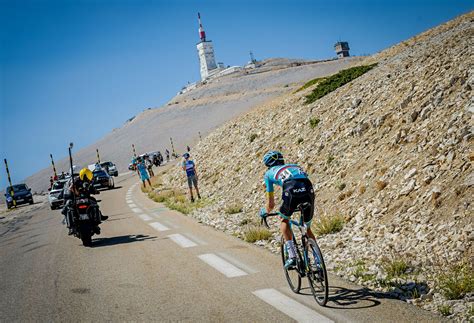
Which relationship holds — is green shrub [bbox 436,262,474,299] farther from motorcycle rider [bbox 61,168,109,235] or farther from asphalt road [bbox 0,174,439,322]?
motorcycle rider [bbox 61,168,109,235]

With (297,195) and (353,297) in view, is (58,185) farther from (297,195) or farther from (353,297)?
(353,297)

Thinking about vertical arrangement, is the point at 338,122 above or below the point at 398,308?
above

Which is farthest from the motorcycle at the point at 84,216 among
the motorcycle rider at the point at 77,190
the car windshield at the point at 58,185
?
the car windshield at the point at 58,185

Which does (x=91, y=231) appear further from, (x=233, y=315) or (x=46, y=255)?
(x=233, y=315)

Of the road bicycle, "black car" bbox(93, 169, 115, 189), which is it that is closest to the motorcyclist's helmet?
the road bicycle

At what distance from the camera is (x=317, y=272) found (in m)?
5.29

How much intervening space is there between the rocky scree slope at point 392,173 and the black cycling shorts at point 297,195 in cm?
145

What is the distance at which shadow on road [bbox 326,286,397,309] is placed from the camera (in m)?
Answer: 5.16

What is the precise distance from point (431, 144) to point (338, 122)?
6.34 metres

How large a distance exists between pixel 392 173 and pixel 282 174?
4.66 meters

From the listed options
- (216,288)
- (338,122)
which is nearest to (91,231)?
(216,288)

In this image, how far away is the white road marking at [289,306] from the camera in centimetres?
486

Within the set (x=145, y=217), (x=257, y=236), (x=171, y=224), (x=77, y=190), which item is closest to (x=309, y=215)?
(x=257, y=236)

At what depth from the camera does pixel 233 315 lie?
17.1 ft
